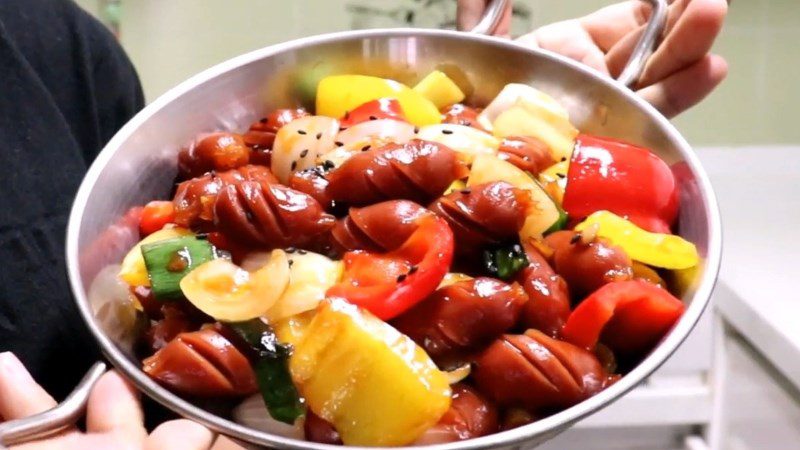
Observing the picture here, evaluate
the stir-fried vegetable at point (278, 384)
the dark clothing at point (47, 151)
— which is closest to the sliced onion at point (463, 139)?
the stir-fried vegetable at point (278, 384)

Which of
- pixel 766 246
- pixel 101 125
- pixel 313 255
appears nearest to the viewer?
pixel 313 255

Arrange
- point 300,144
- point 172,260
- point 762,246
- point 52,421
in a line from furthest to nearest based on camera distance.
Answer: point 762,246 → point 300,144 → point 172,260 → point 52,421

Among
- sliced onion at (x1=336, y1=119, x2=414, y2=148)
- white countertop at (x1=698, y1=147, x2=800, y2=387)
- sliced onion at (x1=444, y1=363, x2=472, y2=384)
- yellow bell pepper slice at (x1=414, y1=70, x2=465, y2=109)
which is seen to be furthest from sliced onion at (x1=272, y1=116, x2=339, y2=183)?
white countertop at (x1=698, y1=147, x2=800, y2=387)

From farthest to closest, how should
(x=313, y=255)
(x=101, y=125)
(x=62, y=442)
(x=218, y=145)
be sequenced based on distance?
1. (x=101, y=125)
2. (x=218, y=145)
3. (x=313, y=255)
4. (x=62, y=442)

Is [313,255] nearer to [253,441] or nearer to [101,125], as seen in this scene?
[253,441]

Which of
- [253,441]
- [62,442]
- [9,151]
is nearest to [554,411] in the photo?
[253,441]

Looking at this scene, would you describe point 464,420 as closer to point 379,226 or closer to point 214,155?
point 379,226

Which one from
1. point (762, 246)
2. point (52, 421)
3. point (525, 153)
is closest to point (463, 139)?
point (525, 153)
